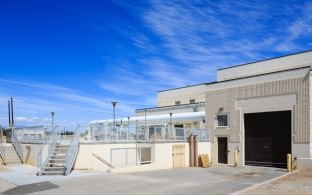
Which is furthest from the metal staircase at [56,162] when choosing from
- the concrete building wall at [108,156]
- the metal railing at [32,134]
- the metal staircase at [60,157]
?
the metal railing at [32,134]

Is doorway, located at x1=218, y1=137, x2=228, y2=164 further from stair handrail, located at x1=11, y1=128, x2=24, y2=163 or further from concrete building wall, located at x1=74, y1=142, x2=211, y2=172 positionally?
stair handrail, located at x1=11, y1=128, x2=24, y2=163

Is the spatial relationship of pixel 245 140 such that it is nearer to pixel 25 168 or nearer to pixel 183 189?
pixel 183 189

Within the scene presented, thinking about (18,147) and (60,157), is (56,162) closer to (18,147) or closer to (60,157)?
(60,157)

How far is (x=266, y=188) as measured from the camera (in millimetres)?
17188

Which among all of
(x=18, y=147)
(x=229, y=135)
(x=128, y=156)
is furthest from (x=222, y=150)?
(x=18, y=147)

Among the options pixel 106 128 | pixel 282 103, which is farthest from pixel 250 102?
pixel 106 128

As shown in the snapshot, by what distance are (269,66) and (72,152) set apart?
22864mm

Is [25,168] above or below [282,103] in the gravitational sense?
below

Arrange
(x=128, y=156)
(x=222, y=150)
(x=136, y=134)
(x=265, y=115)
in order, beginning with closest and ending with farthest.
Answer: (x=128, y=156), (x=136, y=134), (x=265, y=115), (x=222, y=150)

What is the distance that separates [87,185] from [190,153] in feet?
46.7

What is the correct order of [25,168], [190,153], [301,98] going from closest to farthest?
[25,168] → [301,98] → [190,153]

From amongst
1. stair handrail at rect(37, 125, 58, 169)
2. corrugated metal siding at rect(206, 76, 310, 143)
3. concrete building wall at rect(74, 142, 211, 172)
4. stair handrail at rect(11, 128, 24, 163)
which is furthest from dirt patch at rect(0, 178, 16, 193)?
corrugated metal siding at rect(206, 76, 310, 143)

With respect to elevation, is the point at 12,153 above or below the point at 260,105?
below

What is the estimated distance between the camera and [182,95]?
5238 cm
